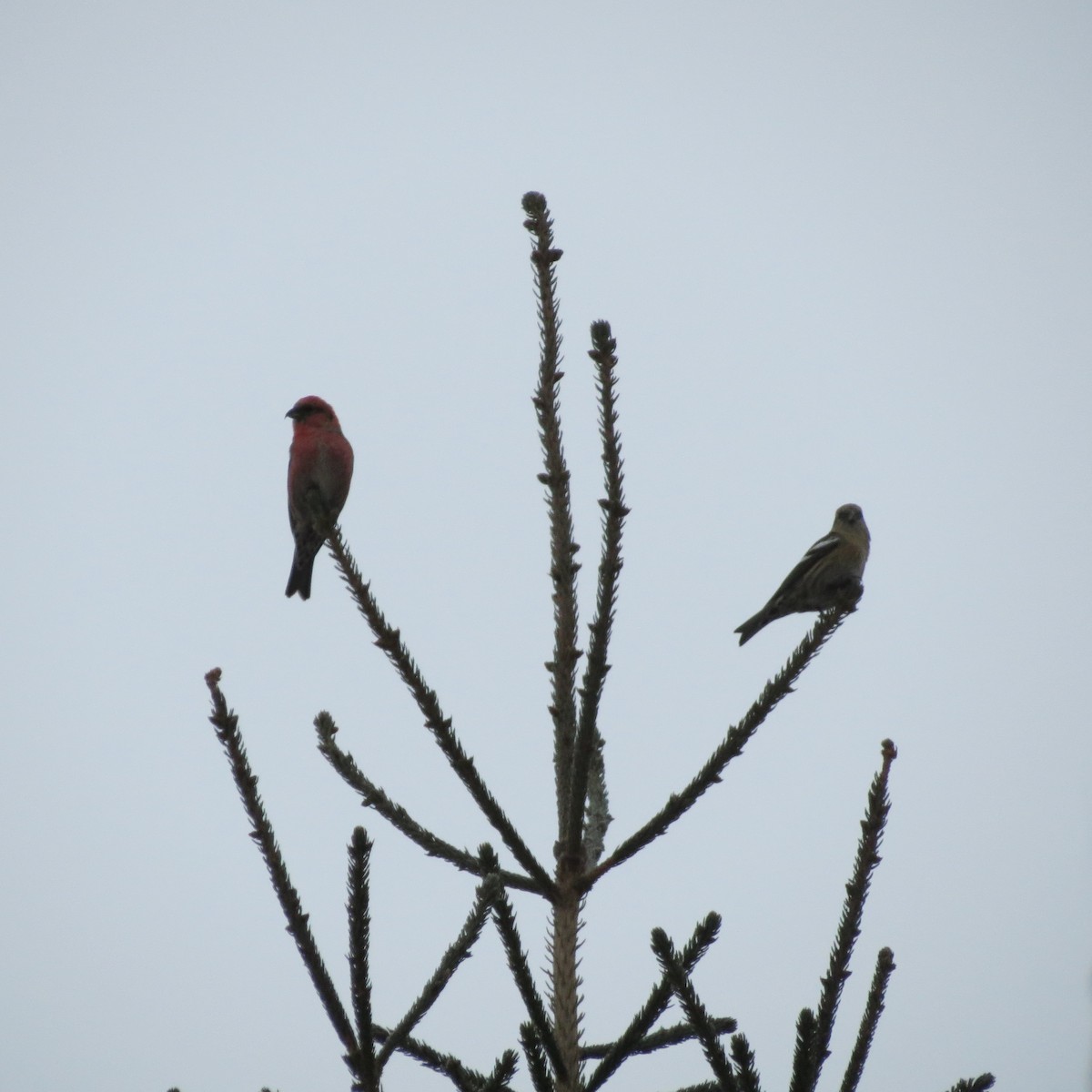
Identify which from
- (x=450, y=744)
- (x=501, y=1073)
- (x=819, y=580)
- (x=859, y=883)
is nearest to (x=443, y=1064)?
(x=501, y=1073)

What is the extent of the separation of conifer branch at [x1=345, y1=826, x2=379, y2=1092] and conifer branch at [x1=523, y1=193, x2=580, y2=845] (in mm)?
671

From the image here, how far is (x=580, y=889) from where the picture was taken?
2596 mm

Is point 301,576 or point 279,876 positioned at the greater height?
point 301,576

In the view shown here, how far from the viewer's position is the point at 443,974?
217 centimetres

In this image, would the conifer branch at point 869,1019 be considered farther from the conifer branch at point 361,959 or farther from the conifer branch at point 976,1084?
the conifer branch at point 361,959

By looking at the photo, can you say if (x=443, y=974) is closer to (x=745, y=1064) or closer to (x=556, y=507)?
(x=745, y=1064)

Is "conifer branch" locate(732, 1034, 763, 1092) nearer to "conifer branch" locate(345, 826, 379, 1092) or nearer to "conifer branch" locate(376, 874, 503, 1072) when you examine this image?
"conifer branch" locate(376, 874, 503, 1072)

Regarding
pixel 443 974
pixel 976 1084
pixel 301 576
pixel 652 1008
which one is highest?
pixel 301 576

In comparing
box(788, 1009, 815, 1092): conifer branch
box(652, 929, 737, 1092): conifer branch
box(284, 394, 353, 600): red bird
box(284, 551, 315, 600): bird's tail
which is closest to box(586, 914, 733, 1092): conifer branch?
box(652, 929, 737, 1092): conifer branch

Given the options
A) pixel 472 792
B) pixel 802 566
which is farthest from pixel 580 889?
pixel 802 566

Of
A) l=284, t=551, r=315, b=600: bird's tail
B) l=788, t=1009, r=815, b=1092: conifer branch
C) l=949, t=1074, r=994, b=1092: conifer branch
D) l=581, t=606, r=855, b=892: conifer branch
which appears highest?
l=284, t=551, r=315, b=600: bird's tail

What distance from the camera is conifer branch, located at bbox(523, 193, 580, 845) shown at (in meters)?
2.63

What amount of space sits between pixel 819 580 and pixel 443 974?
13.5 ft

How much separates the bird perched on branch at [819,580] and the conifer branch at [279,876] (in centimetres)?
417
